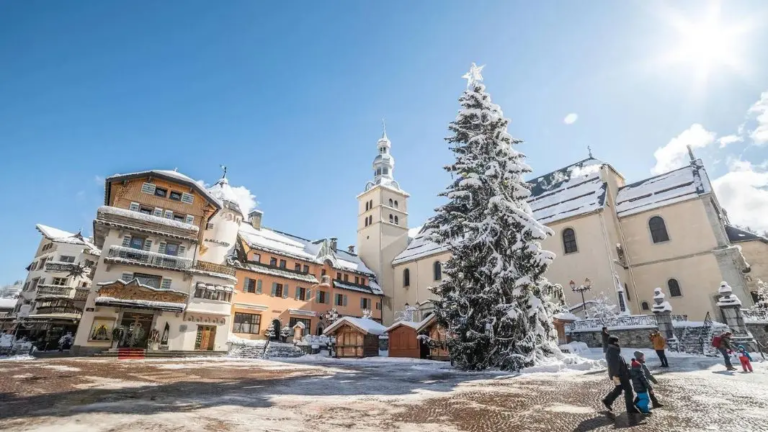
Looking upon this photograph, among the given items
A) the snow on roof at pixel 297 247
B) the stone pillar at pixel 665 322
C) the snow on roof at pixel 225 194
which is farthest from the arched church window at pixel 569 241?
the snow on roof at pixel 225 194

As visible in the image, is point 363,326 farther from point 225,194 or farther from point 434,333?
point 225,194

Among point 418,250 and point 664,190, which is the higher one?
point 664,190

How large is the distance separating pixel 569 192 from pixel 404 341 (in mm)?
22691

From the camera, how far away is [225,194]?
3694 centimetres

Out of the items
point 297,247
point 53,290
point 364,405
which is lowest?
point 364,405

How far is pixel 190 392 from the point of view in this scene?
8352 mm

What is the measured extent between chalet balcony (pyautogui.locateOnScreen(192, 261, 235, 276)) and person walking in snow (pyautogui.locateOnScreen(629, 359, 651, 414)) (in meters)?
30.4

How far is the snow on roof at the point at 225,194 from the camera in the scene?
35.7m

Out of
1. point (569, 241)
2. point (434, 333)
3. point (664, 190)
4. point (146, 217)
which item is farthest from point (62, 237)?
point (664, 190)

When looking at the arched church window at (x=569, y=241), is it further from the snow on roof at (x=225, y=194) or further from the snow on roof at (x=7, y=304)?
the snow on roof at (x=7, y=304)

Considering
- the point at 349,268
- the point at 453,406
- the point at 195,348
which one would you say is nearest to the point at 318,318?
the point at 349,268

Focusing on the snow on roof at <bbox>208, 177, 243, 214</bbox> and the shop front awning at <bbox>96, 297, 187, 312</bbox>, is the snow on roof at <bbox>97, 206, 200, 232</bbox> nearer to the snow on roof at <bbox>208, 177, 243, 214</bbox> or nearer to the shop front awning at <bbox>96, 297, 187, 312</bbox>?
the snow on roof at <bbox>208, 177, 243, 214</bbox>

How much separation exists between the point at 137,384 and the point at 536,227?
14.8 metres

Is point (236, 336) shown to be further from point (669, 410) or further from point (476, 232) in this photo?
point (669, 410)
